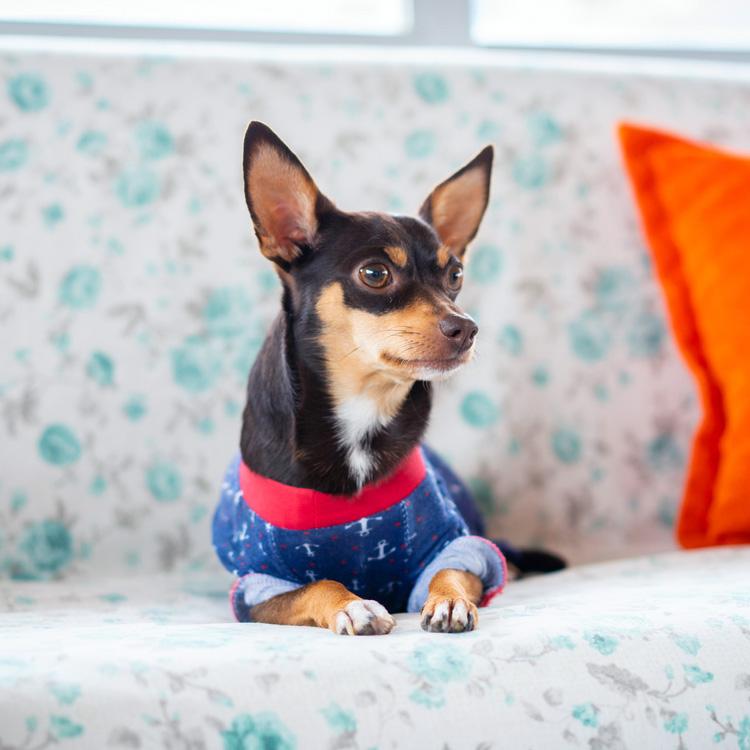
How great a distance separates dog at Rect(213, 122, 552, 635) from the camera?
4.24ft

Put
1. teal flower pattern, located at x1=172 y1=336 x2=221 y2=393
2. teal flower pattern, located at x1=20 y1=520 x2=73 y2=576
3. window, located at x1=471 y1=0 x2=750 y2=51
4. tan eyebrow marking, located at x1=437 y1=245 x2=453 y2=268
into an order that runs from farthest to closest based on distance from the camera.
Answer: window, located at x1=471 y1=0 x2=750 y2=51 < teal flower pattern, located at x1=172 y1=336 x2=221 y2=393 < teal flower pattern, located at x1=20 y1=520 x2=73 y2=576 < tan eyebrow marking, located at x1=437 y1=245 x2=453 y2=268

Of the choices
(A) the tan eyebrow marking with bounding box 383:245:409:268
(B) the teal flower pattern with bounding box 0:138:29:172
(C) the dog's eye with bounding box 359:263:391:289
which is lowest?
(C) the dog's eye with bounding box 359:263:391:289

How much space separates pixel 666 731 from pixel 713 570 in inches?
23.7

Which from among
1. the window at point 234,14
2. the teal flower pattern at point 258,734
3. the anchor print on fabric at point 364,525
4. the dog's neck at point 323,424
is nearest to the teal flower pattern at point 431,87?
the window at point 234,14

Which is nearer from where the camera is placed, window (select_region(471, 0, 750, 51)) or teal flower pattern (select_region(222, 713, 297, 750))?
teal flower pattern (select_region(222, 713, 297, 750))

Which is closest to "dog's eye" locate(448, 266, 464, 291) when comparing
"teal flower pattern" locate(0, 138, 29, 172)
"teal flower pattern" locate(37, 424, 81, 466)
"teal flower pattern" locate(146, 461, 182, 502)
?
"teal flower pattern" locate(146, 461, 182, 502)

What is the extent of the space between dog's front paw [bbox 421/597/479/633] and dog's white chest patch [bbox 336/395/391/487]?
10.8 inches

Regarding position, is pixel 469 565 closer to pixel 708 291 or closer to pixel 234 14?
pixel 708 291

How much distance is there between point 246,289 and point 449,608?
3.40 feet

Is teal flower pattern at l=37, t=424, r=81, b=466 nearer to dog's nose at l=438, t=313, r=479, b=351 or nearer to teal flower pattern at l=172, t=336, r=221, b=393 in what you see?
teal flower pattern at l=172, t=336, r=221, b=393

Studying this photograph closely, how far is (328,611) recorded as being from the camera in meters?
1.13

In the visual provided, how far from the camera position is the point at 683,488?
2029 millimetres

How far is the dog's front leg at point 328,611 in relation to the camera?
1075mm

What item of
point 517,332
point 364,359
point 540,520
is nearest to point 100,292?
point 364,359
